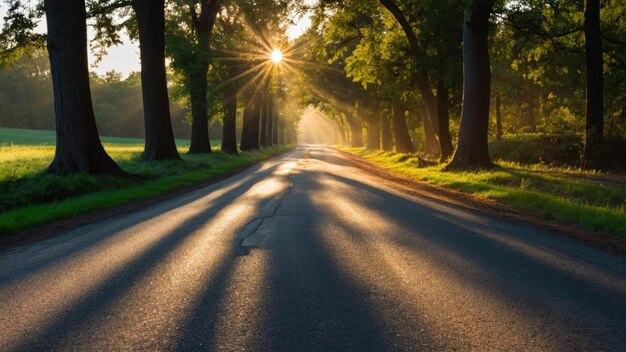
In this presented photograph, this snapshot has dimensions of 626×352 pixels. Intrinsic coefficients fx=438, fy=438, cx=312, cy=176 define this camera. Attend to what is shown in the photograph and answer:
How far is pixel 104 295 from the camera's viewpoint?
3.87m

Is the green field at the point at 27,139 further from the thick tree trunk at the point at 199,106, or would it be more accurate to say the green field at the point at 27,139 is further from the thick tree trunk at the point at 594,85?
the thick tree trunk at the point at 594,85

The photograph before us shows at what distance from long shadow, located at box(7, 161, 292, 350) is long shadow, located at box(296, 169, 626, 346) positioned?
262 cm

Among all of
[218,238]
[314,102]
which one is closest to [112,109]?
[314,102]

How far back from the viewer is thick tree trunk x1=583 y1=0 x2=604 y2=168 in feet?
52.2

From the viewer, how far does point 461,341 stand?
2.92 metres

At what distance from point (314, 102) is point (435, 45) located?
3022 cm

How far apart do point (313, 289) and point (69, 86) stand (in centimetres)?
1195

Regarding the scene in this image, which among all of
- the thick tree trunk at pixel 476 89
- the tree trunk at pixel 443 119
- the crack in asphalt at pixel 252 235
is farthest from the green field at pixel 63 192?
the tree trunk at pixel 443 119

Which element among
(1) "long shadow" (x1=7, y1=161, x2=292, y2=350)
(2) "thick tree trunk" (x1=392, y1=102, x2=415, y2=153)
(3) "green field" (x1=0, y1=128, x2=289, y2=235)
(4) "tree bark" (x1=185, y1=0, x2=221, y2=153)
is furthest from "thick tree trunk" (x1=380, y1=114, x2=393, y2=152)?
(1) "long shadow" (x1=7, y1=161, x2=292, y2=350)

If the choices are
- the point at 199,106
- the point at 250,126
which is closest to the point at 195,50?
the point at 199,106

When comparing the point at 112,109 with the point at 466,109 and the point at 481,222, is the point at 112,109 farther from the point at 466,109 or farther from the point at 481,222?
the point at 481,222

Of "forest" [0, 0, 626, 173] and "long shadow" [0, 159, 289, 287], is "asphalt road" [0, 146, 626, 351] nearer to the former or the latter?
"long shadow" [0, 159, 289, 287]

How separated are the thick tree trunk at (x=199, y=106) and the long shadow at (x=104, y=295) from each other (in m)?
18.7

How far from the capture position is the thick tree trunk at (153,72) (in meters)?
18.7
